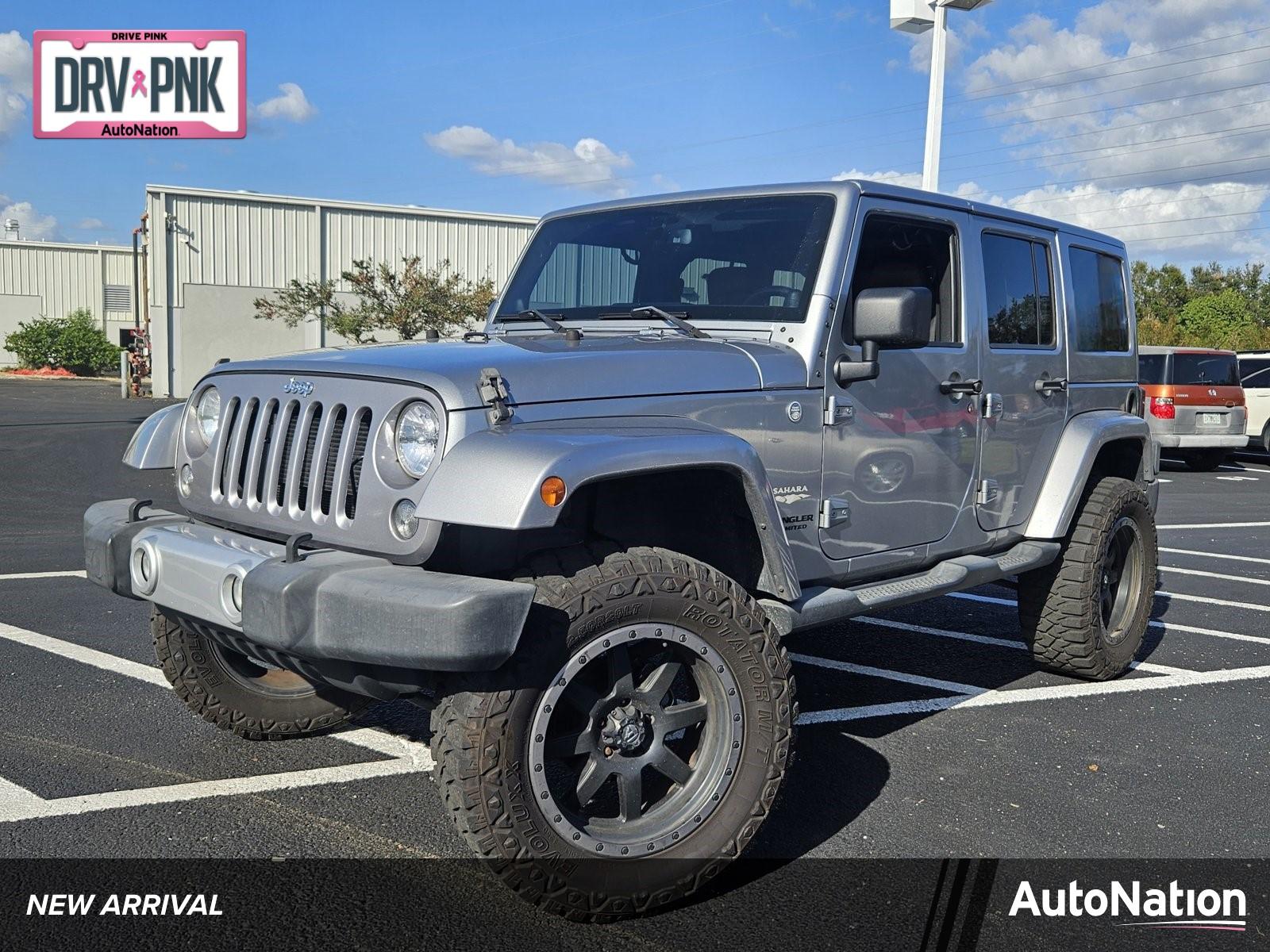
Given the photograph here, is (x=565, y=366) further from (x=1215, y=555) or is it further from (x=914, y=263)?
(x=1215, y=555)

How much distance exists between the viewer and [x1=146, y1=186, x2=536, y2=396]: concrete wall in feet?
108

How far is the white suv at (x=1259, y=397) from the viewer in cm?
1909

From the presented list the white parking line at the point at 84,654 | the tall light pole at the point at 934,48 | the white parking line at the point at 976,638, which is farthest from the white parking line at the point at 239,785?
the tall light pole at the point at 934,48

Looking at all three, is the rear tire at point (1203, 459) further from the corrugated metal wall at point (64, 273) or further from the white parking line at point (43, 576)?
the corrugated metal wall at point (64, 273)

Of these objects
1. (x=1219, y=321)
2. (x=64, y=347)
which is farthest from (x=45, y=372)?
(x=1219, y=321)

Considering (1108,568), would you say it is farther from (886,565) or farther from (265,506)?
(265,506)

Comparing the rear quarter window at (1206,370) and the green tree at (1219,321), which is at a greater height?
the green tree at (1219,321)

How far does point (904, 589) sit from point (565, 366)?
164 cm

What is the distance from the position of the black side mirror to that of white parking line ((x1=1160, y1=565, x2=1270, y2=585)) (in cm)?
584

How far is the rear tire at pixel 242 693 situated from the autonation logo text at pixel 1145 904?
2.38 metres

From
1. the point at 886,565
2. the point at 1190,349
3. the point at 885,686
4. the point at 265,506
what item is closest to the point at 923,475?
the point at 886,565

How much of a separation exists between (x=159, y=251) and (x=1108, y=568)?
3161cm

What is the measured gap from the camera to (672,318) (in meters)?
4.08

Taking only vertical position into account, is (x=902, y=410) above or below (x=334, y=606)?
above
